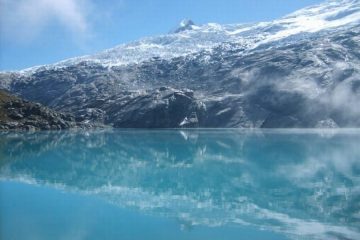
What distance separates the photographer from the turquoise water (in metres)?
26.7

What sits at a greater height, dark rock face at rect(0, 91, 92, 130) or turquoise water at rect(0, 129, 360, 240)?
dark rock face at rect(0, 91, 92, 130)

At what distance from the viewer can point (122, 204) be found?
35.1 m

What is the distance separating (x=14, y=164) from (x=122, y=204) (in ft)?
104

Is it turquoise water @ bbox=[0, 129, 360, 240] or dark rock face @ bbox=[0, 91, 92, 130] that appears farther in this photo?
dark rock face @ bbox=[0, 91, 92, 130]

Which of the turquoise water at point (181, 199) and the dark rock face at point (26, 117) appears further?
the dark rock face at point (26, 117)

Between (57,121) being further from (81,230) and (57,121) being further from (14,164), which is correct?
(81,230)

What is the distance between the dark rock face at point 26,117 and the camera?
6728 inches

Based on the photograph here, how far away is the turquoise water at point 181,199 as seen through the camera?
26730mm

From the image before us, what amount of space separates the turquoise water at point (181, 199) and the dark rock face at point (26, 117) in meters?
108

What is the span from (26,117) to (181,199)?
155 meters

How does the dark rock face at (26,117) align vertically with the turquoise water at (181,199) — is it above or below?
above

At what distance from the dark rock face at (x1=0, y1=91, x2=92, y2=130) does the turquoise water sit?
108333 millimetres

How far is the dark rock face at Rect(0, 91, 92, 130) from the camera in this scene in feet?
561

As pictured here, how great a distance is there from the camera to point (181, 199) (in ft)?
123
